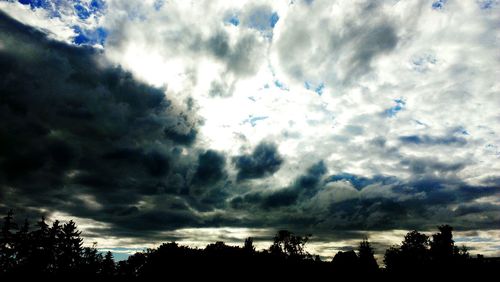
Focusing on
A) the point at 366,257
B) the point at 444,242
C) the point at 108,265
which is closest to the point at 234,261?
the point at 366,257

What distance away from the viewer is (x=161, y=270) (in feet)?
198

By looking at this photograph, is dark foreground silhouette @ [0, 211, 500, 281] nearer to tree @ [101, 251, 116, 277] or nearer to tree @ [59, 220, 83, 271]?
tree @ [59, 220, 83, 271]

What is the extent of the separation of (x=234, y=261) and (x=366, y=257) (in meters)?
29.8

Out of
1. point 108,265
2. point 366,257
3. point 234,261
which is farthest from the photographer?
point 108,265

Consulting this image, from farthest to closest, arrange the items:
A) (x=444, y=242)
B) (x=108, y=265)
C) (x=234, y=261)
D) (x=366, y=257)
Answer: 1. (x=108, y=265)
2. (x=444, y=242)
3. (x=366, y=257)
4. (x=234, y=261)

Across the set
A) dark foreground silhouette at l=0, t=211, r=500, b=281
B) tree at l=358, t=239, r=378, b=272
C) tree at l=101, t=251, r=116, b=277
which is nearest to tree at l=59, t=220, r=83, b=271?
dark foreground silhouette at l=0, t=211, r=500, b=281

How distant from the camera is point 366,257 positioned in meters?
67.2

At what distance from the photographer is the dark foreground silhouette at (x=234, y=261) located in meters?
45.0

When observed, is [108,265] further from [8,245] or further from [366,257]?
[366,257]

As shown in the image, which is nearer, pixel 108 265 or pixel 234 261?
pixel 234 261

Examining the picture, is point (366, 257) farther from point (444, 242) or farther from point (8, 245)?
point (8, 245)

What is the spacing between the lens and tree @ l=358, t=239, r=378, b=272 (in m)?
59.1

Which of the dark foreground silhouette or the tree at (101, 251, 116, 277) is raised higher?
the dark foreground silhouette

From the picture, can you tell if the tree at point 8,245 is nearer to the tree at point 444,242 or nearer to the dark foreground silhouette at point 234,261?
the dark foreground silhouette at point 234,261
